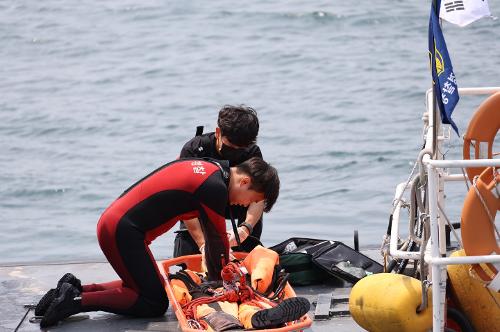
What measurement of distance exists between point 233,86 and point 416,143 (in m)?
3.64

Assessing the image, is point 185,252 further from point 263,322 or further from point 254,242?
point 263,322

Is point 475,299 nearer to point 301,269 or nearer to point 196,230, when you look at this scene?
point 301,269

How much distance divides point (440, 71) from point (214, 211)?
4.03ft

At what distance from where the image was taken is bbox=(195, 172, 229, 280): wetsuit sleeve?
4.69m

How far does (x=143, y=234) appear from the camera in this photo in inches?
193

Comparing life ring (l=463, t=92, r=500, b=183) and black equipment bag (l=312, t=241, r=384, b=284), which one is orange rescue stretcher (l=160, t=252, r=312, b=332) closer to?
black equipment bag (l=312, t=241, r=384, b=284)

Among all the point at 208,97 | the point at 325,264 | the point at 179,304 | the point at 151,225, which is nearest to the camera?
the point at 179,304

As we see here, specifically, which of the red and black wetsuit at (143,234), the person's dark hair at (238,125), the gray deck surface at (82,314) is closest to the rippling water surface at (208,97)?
the gray deck surface at (82,314)

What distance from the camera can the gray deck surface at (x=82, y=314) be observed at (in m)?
4.79

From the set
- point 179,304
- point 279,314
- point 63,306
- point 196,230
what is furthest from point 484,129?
point 63,306

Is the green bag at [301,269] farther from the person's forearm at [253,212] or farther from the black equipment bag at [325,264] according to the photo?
the person's forearm at [253,212]

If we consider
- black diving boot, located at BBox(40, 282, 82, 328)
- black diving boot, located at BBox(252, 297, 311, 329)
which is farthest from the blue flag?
black diving boot, located at BBox(40, 282, 82, 328)

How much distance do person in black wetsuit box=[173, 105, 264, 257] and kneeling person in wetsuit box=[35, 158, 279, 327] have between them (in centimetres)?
35

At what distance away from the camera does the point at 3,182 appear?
39.5ft
